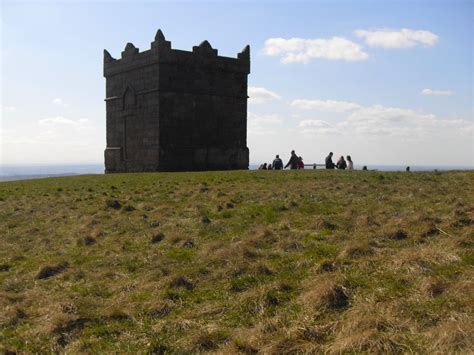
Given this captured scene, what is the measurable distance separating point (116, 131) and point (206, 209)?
87.0 feet

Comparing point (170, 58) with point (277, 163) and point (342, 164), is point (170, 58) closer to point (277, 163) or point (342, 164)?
point (277, 163)

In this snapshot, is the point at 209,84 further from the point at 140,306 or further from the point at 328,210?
the point at 140,306

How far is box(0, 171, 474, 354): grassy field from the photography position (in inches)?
270

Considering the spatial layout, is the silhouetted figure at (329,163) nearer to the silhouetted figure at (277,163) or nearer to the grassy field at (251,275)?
the silhouetted figure at (277,163)

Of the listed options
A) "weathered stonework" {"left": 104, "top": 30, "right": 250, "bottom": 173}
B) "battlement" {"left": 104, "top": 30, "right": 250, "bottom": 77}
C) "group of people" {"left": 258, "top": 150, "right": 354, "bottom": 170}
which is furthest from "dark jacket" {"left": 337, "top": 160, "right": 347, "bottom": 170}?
"battlement" {"left": 104, "top": 30, "right": 250, "bottom": 77}

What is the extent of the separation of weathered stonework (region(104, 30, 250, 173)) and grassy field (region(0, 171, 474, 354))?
63.9 feet

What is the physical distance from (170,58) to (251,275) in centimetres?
2913

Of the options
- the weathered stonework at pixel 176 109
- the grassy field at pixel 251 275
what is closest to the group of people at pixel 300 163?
the weathered stonework at pixel 176 109

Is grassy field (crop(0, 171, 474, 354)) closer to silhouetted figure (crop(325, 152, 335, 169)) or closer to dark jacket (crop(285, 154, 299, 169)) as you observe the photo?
silhouetted figure (crop(325, 152, 335, 169))

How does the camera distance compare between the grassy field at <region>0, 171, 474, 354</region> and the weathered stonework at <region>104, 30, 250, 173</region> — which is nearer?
the grassy field at <region>0, 171, 474, 354</region>

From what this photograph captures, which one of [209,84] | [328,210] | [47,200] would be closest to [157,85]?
[209,84]

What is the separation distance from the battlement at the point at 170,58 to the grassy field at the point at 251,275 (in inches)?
832

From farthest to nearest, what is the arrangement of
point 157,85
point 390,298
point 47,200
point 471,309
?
point 157,85
point 47,200
point 390,298
point 471,309

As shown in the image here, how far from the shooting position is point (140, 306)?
8.54m
